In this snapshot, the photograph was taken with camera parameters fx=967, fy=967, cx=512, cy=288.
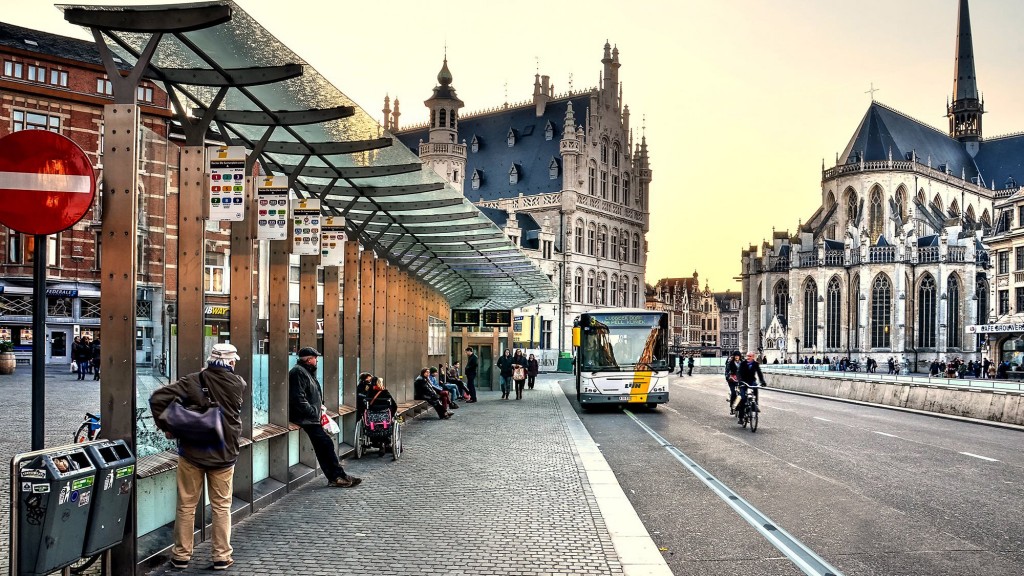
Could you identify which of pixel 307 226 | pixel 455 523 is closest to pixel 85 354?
pixel 307 226

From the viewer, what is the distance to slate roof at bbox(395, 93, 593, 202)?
94.2 metres

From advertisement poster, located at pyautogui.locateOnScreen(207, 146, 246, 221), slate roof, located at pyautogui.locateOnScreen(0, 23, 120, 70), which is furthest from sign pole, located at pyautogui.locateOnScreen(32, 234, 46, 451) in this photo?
slate roof, located at pyautogui.locateOnScreen(0, 23, 120, 70)

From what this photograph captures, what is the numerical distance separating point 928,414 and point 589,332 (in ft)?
32.0

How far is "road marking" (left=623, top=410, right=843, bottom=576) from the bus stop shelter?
461cm

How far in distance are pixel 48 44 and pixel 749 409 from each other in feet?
118

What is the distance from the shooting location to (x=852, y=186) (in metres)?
97.6

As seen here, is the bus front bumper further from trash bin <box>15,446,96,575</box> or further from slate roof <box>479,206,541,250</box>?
slate roof <box>479,206,541,250</box>

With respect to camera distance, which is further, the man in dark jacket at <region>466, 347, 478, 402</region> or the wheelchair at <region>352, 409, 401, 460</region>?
the man in dark jacket at <region>466, 347, 478, 402</region>

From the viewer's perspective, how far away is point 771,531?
8516 mm

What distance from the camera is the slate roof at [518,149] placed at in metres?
94.2

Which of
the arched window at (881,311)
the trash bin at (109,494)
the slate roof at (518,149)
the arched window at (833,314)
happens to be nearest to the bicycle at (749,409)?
the trash bin at (109,494)

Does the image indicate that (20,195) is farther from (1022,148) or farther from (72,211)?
(1022,148)

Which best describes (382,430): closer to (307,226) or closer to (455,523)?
(307,226)

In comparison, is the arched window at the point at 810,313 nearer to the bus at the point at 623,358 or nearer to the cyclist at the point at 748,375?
the bus at the point at 623,358
